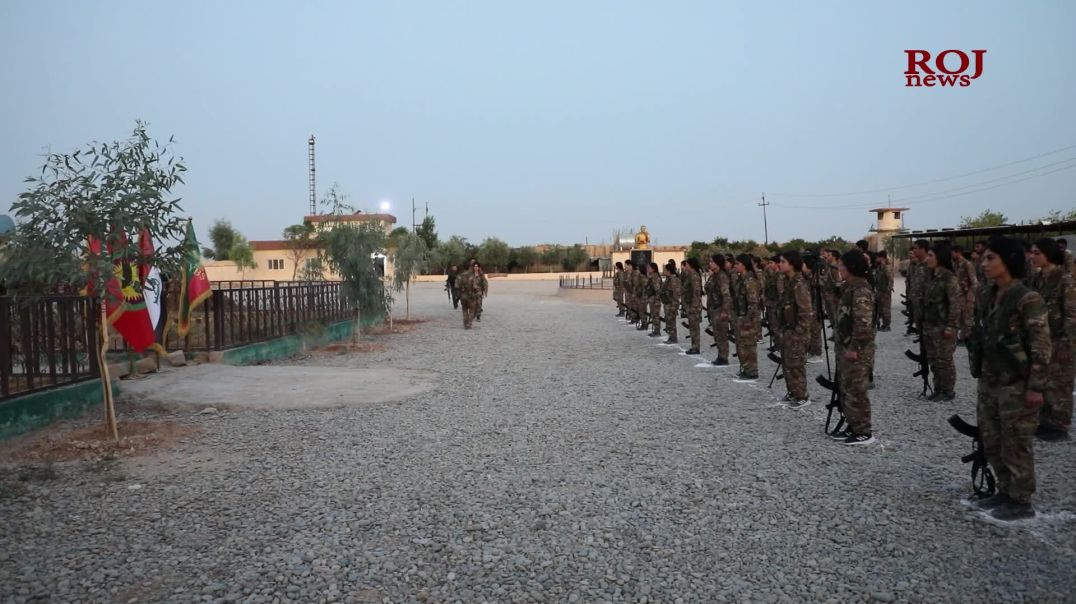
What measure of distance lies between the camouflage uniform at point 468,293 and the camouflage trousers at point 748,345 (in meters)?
10.3

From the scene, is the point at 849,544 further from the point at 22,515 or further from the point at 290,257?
the point at 290,257

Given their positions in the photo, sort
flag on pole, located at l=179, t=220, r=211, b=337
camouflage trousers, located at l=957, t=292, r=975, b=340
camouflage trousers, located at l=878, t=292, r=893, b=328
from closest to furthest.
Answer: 1. flag on pole, located at l=179, t=220, r=211, b=337
2. camouflage trousers, located at l=957, t=292, r=975, b=340
3. camouflage trousers, located at l=878, t=292, r=893, b=328

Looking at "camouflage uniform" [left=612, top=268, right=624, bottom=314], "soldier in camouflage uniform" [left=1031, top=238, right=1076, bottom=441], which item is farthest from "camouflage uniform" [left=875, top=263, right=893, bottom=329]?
"camouflage uniform" [left=612, top=268, right=624, bottom=314]

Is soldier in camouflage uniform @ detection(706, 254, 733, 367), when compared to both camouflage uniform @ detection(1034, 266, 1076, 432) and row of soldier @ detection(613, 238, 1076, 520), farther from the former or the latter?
camouflage uniform @ detection(1034, 266, 1076, 432)

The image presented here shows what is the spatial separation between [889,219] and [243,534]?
49891 mm

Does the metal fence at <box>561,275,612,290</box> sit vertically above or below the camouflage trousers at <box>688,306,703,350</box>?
above

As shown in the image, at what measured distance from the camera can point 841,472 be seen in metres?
5.43

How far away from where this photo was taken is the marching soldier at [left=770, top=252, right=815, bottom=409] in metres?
7.89

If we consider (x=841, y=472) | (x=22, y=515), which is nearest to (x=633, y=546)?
(x=841, y=472)

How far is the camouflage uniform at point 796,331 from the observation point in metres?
7.88

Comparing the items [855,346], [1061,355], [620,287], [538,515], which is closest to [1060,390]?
[1061,355]

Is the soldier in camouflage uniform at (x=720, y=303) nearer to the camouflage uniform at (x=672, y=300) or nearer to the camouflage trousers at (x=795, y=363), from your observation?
the camouflage trousers at (x=795, y=363)

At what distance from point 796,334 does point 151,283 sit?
6458 mm

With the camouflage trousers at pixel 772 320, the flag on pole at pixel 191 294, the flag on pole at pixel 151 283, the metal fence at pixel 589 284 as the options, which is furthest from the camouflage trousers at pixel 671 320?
the metal fence at pixel 589 284
